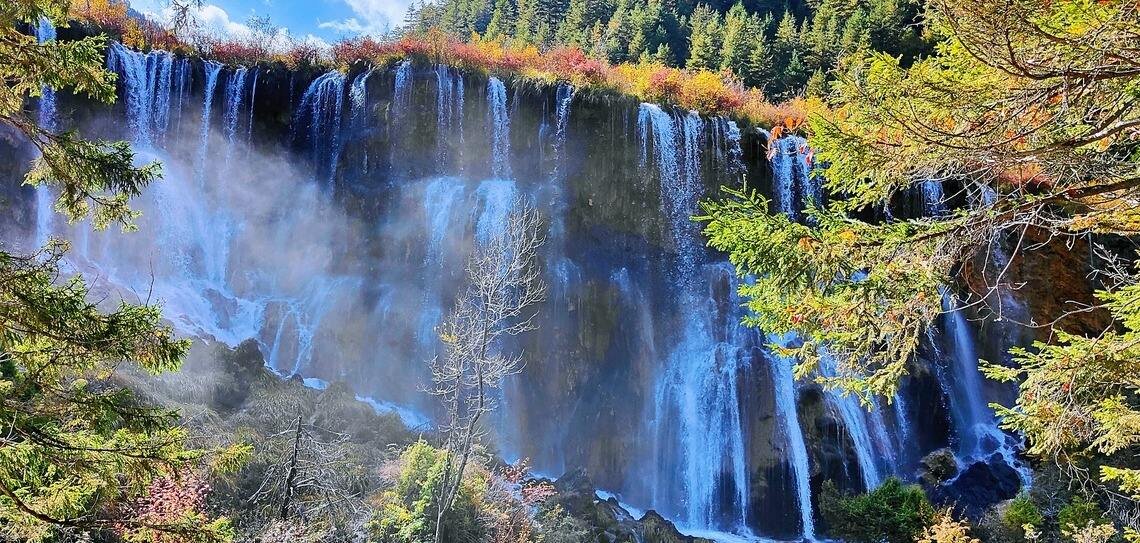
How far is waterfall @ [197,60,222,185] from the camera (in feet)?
57.7

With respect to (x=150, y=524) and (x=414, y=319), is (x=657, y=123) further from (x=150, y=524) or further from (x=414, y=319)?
(x=150, y=524)

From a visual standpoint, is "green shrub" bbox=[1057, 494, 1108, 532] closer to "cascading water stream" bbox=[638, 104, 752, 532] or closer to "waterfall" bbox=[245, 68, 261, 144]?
"cascading water stream" bbox=[638, 104, 752, 532]

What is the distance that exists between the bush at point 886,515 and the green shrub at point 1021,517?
68.6 inches

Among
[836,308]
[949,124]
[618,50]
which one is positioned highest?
[618,50]

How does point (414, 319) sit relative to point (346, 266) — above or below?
below

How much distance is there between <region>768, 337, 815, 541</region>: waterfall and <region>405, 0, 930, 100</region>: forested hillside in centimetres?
1401

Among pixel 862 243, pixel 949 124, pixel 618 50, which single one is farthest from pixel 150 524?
pixel 618 50

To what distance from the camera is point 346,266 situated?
60.8ft

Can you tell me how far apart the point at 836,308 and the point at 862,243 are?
46 cm

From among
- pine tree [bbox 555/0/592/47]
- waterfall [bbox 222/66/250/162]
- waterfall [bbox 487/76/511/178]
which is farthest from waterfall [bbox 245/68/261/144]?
pine tree [bbox 555/0/592/47]

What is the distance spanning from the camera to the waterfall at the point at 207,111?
693 inches

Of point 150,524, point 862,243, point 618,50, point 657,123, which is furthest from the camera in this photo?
point 618,50

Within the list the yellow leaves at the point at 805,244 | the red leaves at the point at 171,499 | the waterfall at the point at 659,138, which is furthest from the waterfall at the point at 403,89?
the yellow leaves at the point at 805,244

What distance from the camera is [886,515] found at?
1112cm
